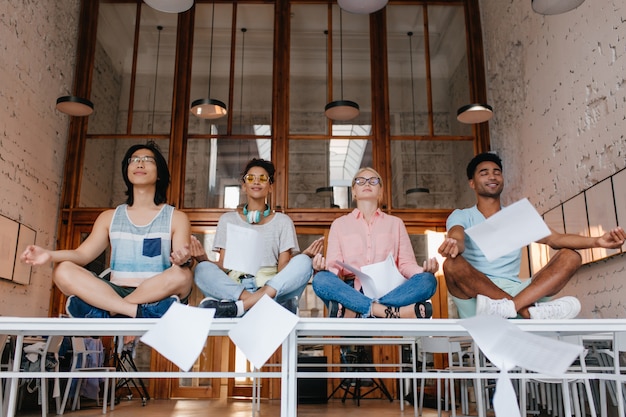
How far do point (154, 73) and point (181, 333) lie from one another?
5228mm

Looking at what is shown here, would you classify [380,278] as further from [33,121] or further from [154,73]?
[154,73]

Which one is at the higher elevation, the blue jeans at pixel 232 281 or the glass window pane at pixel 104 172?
the glass window pane at pixel 104 172

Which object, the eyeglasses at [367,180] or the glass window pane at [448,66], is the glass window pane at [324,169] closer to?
the glass window pane at [448,66]

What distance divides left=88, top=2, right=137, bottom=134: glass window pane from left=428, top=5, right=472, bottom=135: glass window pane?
131 inches

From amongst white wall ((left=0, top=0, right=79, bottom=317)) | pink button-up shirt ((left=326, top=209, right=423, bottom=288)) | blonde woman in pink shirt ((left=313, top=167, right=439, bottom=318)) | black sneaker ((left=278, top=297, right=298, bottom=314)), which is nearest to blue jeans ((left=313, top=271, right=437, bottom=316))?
blonde woman in pink shirt ((left=313, top=167, right=439, bottom=318))

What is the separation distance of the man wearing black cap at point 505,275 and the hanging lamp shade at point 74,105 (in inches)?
146

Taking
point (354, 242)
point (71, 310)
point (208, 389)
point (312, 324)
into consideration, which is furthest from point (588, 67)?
point (208, 389)

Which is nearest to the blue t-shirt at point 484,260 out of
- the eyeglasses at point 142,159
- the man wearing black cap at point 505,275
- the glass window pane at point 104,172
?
the man wearing black cap at point 505,275

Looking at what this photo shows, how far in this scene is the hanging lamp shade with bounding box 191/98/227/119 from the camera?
5117mm

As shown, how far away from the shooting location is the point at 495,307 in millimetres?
2117

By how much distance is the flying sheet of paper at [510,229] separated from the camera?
1586mm

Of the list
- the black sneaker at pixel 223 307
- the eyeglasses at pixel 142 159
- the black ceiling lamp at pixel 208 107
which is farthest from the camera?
the black ceiling lamp at pixel 208 107

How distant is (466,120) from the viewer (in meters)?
5.10

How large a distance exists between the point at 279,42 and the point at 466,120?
2321mm
